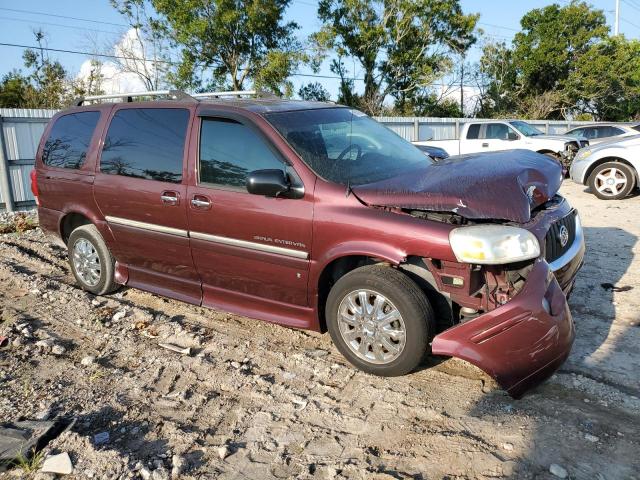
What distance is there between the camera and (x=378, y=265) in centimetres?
354

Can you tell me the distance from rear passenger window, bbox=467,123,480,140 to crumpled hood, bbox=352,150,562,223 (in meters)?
12.0

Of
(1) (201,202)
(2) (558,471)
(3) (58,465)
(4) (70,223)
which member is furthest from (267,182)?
(4) (70,223)

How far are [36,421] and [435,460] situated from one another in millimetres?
2284

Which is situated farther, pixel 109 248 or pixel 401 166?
pixel 109 248

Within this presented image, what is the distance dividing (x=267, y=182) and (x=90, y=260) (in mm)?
2670

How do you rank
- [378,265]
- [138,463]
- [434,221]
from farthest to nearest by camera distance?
[378,265] < [434,221] < [138,463]

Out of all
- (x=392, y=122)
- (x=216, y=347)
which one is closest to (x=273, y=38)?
(x=392, y=122)

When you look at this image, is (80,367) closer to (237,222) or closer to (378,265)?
(237,222)

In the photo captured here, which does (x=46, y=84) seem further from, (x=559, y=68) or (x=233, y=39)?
(x=559, y=68)

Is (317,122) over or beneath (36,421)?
over

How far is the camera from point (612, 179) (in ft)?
33.7

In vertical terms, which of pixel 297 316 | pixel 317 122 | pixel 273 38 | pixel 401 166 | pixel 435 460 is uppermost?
pixel 273 38

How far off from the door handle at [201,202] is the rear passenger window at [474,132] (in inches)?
508

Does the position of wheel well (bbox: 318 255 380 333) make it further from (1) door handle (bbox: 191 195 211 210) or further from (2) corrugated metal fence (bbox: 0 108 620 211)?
(2) corrugated metal fence (bbox: 0 108 620 211)
